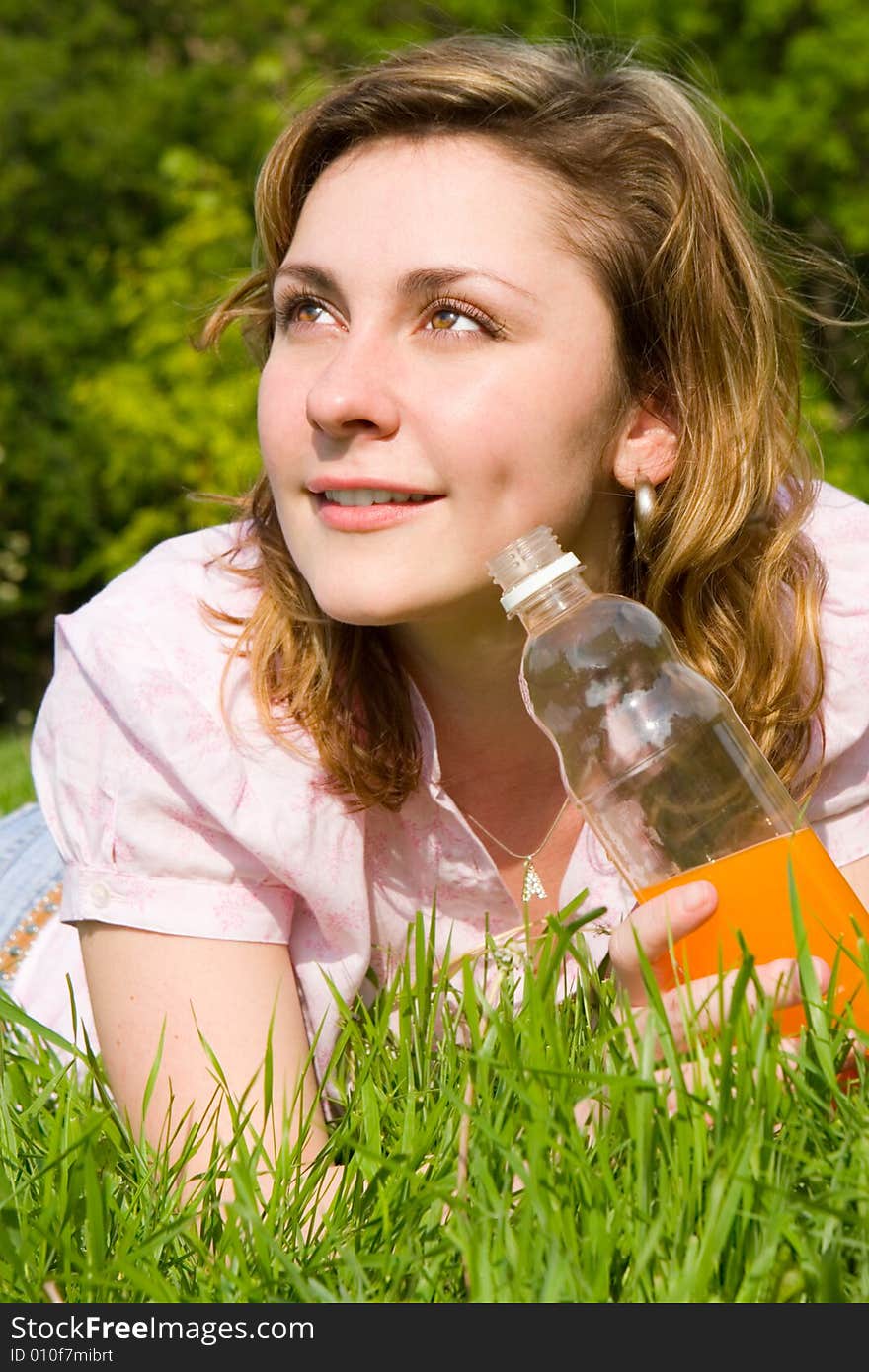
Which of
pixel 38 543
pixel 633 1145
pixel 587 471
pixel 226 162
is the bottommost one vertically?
pixel 633 1145

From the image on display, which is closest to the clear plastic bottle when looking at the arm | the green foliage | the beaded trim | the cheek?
the cheek

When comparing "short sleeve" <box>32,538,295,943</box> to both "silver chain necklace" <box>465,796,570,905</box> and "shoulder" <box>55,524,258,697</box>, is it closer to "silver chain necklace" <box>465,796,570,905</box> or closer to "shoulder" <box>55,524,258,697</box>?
"shoulder" <box>55,524,258,697</box>

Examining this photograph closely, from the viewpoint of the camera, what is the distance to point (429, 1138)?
1946 millimetres

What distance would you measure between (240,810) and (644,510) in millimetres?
910

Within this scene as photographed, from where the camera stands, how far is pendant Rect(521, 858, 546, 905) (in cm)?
295

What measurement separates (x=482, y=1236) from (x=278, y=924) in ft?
3.75

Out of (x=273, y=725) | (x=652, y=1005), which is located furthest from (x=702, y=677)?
(x=652, y=1005)

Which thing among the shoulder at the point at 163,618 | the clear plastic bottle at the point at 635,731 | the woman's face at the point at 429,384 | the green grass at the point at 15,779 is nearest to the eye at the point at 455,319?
the woman's face at the point at 429,384

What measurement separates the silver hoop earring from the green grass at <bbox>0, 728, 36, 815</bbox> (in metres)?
2.47

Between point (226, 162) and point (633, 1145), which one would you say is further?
point (226, 162)

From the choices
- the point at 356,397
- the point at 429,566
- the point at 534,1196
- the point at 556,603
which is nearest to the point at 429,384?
the point at 356,397

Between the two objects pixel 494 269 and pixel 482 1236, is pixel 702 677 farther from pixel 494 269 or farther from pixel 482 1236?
pixel 482 1236

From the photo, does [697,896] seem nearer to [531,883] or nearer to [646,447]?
[531,883]

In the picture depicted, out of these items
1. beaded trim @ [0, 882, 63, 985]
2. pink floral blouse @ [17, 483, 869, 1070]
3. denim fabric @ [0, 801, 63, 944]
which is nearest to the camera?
pink floral blouse @ [17, 483, 869, 1070]
